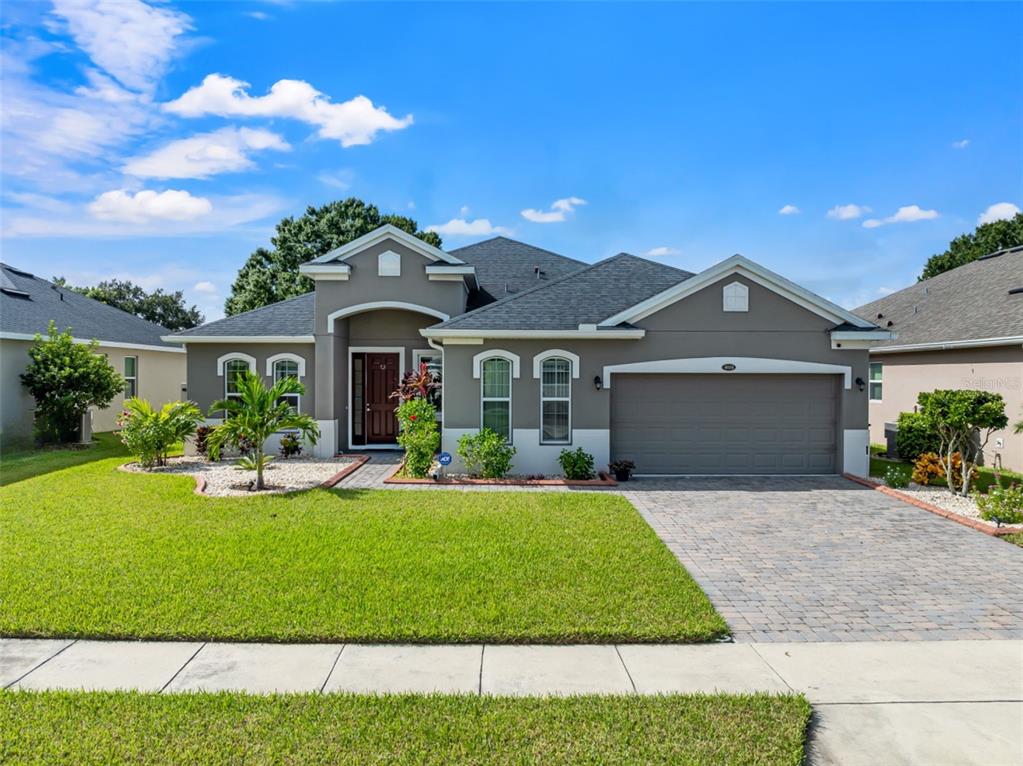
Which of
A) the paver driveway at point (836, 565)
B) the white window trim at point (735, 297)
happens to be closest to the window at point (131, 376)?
the paver driveway at point (836, 565)

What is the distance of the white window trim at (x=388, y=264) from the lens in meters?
14.9

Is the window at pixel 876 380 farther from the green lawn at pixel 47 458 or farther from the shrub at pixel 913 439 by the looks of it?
the green lawn at pixel 47 458

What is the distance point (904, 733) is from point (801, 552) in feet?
13.5

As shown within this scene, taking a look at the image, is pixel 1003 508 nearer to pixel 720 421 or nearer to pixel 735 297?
pixel 720 421

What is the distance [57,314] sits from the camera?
1928 cm

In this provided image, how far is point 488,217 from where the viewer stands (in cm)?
2791

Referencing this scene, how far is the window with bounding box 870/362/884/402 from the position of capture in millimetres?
19703

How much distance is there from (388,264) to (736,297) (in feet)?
28.0

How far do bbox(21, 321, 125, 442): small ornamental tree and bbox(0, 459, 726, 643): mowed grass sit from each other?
6.56 meters

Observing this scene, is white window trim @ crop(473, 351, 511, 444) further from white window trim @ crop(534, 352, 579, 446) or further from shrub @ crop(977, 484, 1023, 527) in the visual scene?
shrub @ crop(977, 484, 1023, 527)

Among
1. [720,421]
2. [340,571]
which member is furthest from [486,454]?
[340,571]

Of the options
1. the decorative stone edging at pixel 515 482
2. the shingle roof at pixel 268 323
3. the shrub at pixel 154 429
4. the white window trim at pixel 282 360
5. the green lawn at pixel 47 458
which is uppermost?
the shingle roof at pixel 268 323

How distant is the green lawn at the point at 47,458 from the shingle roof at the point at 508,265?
11.0m

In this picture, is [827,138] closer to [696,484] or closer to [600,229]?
[600,229]
